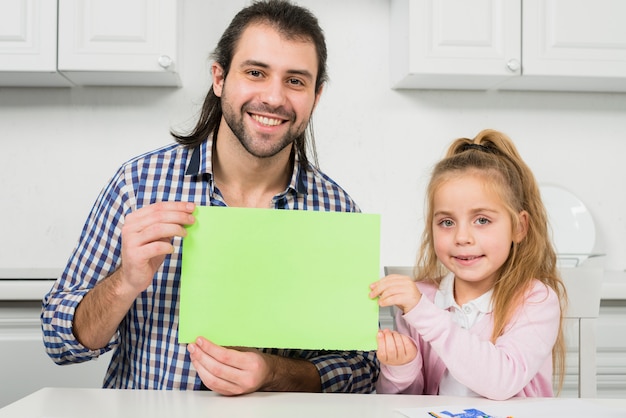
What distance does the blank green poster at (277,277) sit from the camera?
95cm

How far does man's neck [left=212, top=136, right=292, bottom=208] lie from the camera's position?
1401 mm

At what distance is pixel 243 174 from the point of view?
1419 millimetres

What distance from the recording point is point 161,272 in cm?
128

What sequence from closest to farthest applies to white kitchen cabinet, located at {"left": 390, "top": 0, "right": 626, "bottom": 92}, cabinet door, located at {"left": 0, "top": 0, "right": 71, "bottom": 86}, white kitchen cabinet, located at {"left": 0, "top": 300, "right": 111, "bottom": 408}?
white kitchen cabinet, located at {"left": 0, "top": 300, "right": 111, "bottom": 408} → cabinet door, located at {"left": 0, "top": 0, "right": 71, "bottom": 86} → white kitchen cabinet, located at {"left": 390, "top": 0, "right": 626, "bottom": 92}

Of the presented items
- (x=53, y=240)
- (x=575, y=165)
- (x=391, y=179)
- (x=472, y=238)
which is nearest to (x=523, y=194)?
(x=472, y=238)

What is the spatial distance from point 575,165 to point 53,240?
73.6 inches

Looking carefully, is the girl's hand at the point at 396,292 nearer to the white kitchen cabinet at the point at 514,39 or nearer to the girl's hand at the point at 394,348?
the girl's hand at the point at 394,348

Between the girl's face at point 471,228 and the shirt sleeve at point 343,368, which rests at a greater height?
the girl's face at point 471,228

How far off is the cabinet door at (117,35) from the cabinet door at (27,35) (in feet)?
0.10

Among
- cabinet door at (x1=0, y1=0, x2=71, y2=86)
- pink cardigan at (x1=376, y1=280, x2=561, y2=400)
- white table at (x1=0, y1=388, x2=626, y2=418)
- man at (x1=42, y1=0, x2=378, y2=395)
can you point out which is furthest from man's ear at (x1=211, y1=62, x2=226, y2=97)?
cabinet door at (x1=0, y1=0, x2=71, y2=86)

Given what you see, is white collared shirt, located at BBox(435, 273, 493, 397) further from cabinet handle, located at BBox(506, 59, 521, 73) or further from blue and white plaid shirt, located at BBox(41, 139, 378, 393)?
cabinet handle, located at BBox(506, 59, 521, 73)

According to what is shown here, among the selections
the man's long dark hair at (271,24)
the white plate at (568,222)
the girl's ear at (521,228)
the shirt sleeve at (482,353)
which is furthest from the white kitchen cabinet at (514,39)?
the shirt sleeve at (482,353)

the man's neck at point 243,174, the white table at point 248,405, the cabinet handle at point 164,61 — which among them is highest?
the cabinet handle at point 164,61

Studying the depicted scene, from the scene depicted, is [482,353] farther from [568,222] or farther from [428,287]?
[568,222]
